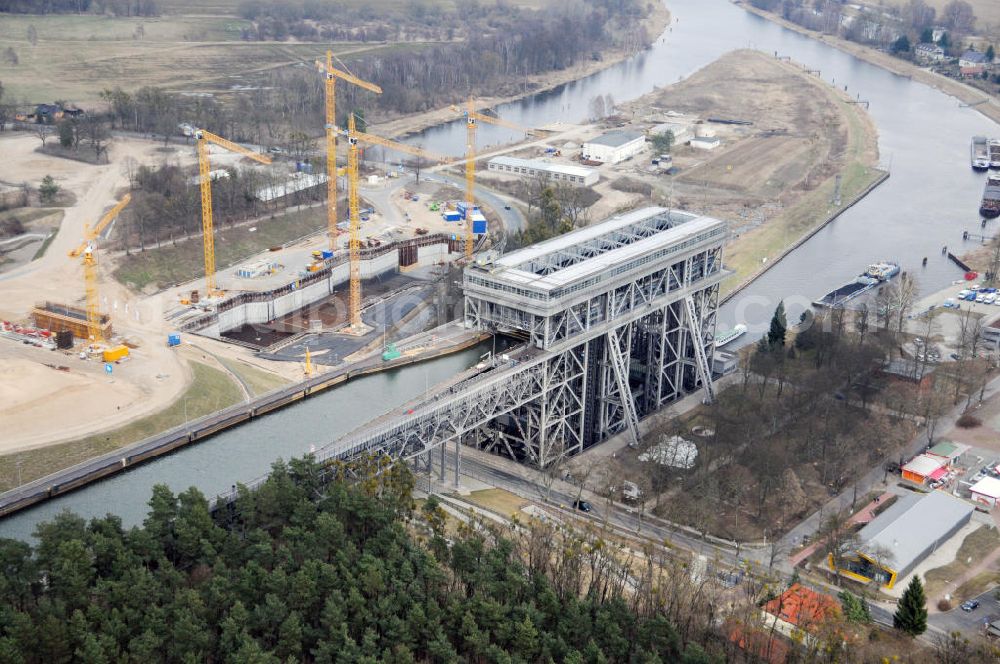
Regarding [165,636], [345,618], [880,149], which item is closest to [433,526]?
[345,618]

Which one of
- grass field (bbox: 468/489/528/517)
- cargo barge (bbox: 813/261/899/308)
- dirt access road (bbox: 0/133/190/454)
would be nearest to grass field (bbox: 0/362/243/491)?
dirt access road (bbox: 0/133/190/454)

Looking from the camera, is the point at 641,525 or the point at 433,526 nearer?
the point at 433,526

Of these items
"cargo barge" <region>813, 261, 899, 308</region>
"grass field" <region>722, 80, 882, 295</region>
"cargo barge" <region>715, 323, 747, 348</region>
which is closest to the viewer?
"cargo barge" <region>715, 323, 747, 348</region>

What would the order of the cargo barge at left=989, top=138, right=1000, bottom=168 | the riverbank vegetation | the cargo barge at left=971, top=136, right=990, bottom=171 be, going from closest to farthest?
the riverbank vegetation
the cargo barge at left=971, top=136, right=990, bottom=171
the cargo barge at left=989, top=138, right=1000, bottom=168

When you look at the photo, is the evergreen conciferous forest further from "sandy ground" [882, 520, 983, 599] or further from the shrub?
the shrub

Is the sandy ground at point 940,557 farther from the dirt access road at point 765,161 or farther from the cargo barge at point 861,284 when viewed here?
the dirt access road at point 765,161

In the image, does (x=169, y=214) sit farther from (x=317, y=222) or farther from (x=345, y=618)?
(x=345, y=618)
